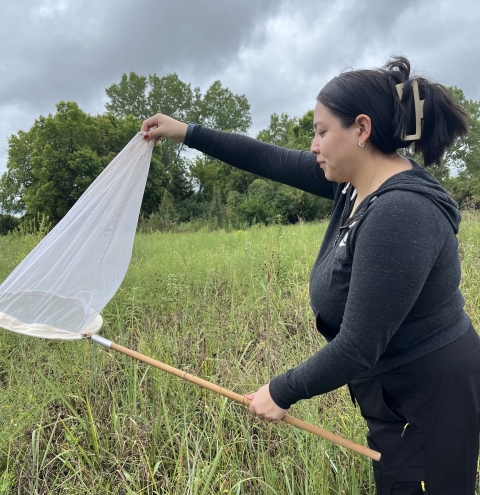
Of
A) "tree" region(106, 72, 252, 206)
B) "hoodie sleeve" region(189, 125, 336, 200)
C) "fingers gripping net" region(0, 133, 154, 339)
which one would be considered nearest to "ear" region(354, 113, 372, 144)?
"hoodie sleeve" region(189, 125, 336, 200)

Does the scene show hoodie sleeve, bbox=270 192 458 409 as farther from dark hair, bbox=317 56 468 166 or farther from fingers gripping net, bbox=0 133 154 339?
fingers gripping net, bbox=0 133 154 339

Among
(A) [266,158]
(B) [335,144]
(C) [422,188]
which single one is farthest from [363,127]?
(A) [266,158]

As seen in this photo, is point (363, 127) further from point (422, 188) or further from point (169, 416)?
point (169, 416)

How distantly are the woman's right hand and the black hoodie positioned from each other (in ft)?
2.77

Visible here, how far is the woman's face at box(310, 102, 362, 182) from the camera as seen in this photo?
91 centimetres

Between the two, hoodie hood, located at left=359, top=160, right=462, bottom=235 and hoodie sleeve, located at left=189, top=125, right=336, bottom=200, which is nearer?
hoodie hood, located at left=359, top=160, right=462, bottom=235

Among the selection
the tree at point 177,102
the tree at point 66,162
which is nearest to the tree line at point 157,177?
the tree at point 66,162

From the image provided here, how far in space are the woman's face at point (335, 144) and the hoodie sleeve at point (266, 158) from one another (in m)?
0.45

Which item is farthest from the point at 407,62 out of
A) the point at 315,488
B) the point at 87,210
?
the point at 315,488

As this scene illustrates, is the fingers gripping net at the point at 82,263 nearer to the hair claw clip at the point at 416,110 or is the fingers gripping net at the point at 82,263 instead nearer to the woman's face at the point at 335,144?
the woman's face at the point at 335,144

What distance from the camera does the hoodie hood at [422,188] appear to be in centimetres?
79

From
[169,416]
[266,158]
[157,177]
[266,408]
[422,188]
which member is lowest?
[169,416]

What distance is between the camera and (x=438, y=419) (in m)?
0.91

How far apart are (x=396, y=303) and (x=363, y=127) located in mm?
414
